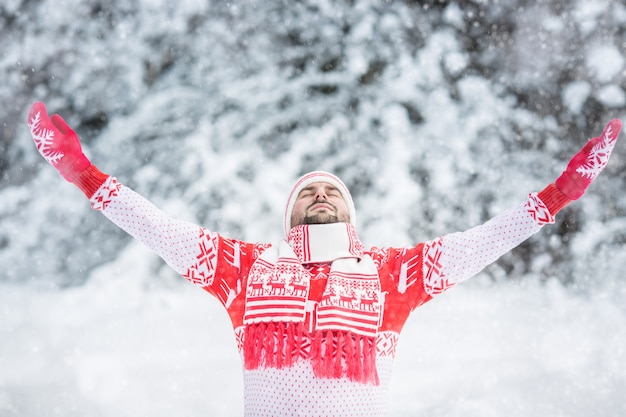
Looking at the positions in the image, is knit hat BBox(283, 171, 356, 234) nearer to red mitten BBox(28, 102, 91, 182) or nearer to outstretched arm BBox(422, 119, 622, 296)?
outstretched arm BBox(422, 119, 622, 296)

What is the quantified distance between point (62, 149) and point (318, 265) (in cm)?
121

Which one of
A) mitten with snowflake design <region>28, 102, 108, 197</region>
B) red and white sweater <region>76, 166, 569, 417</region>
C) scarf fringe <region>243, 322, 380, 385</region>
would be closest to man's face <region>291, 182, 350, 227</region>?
red and white sweater <region>76, 166, 569, 417</region>

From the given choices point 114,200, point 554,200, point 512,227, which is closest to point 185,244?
point 114,200

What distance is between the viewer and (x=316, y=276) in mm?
2611

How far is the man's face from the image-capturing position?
2.86 metres

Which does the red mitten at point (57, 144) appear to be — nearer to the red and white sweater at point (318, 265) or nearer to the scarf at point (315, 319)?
the red and white sweater at point (318, 265)

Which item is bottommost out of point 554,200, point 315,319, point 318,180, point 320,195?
point 315,319

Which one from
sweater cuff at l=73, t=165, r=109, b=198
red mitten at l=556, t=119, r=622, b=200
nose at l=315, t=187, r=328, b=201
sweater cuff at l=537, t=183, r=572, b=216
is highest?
nose at l=315, t=187, r=328, b=201

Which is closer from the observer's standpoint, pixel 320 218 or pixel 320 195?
pixel 320 218

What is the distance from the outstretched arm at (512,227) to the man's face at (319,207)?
0.50 metres

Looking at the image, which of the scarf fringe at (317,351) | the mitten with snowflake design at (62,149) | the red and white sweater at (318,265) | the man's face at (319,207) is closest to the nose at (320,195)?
the man's face at (319,207)

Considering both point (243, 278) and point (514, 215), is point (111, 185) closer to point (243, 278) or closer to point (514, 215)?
point (243, 278)

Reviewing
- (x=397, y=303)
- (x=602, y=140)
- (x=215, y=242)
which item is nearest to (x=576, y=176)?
(x=602, y=140)

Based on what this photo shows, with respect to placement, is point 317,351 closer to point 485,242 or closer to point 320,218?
point 320,218
